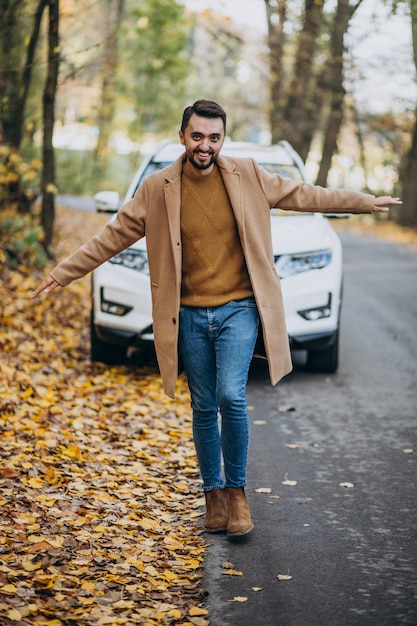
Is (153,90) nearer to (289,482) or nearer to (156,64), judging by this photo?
(156,64)

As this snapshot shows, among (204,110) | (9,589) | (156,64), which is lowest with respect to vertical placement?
(9,589)

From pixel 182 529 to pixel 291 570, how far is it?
85 cm

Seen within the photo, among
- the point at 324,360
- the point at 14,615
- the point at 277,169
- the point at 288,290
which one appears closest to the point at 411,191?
the point at 277,169

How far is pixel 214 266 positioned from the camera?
183 inches

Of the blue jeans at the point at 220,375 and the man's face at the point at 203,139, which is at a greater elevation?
the man's face at the point at 203,139

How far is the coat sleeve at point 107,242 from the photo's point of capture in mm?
4805

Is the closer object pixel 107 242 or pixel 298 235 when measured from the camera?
pixel 107 242

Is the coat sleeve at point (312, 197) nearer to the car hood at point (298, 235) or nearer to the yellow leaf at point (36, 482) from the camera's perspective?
the yellow leaf at point (36, 482)

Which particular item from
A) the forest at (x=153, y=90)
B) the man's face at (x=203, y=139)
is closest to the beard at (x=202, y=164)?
the man's face at (x=203, y=139)

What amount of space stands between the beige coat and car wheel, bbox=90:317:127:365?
392 cm

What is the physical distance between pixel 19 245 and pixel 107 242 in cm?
856

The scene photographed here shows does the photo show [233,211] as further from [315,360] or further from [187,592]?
[315,360]

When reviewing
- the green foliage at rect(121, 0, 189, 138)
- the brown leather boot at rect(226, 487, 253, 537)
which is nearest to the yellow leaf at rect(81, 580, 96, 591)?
the brown leather boot at rect(226, 487, 253, 537)

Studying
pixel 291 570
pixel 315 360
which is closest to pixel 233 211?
pixel 291 570
